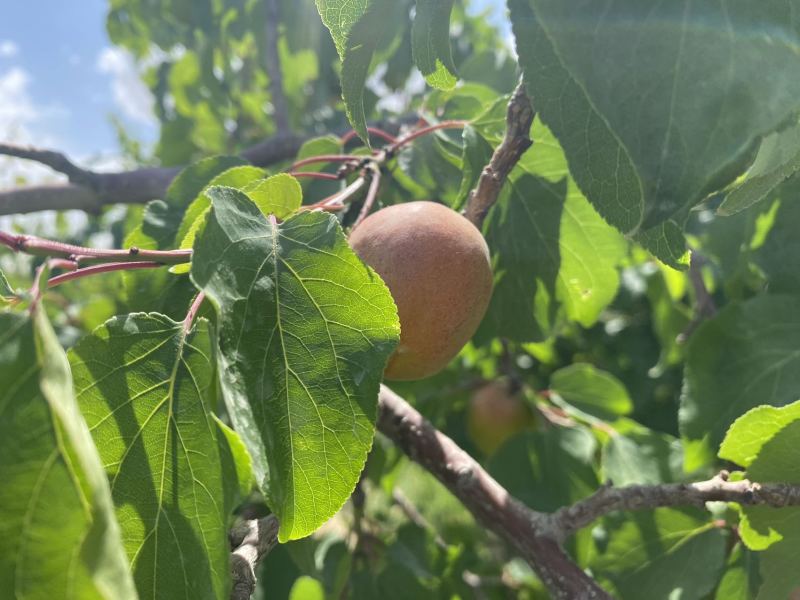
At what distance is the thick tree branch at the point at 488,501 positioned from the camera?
0.81 m

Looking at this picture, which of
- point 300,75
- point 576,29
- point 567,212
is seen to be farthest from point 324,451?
point 300,75

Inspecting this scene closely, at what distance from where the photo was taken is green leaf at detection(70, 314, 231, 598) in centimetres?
56

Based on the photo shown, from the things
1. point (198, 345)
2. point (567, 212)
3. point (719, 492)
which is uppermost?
point (198, 345)

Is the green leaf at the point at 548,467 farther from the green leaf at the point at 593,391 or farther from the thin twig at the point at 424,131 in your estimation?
the thin twig at the point at 424,131

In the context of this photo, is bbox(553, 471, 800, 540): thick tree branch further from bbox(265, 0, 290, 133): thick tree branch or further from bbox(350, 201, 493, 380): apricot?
bbox(265, 0, 290, 133): thick tree branch

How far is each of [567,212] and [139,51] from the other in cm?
268

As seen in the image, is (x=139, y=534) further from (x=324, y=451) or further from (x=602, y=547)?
(x=602, y=547)

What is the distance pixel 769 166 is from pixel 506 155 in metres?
0.32

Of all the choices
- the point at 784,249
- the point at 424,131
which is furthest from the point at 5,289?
the point at 784,249

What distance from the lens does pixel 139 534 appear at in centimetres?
56

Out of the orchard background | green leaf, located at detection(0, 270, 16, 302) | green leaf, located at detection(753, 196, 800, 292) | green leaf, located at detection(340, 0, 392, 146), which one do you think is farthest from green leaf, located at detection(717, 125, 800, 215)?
green leaf, located at detection(0, 270, 16, 302)

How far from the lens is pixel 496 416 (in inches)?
65.1

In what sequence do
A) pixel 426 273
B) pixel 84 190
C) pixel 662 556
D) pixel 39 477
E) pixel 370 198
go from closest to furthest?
pixel 39 477 < pixel 426 273 < pixel 370 198 < pixel 662 556 < pixel 84 190

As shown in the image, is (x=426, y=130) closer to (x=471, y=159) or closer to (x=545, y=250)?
(x=471, y=159)
